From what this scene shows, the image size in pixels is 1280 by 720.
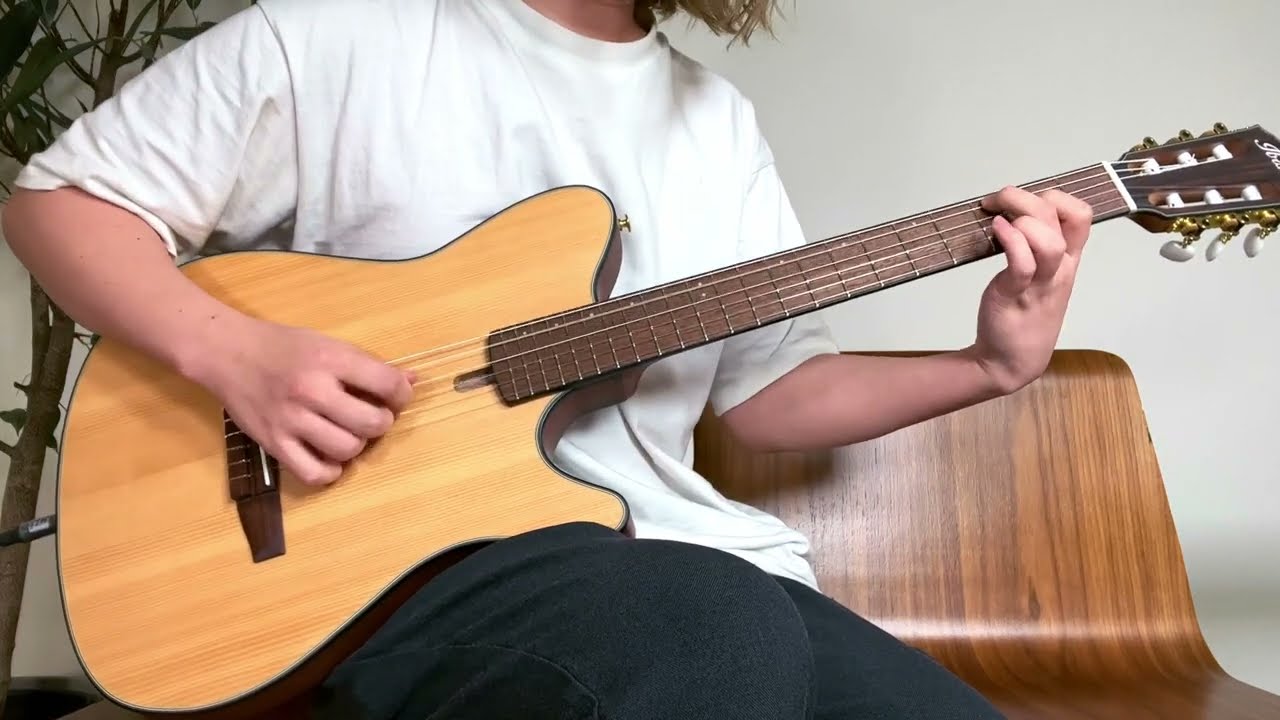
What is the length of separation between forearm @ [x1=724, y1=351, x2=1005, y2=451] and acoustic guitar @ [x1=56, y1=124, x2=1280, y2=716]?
151 millimetres

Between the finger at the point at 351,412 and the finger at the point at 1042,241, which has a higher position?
the finger at the point at 1042,241

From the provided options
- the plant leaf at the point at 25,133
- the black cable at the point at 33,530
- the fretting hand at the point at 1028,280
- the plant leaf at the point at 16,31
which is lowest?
the black cable at the point at 33,530

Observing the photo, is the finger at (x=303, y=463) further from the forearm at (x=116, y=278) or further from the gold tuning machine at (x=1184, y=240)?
the gold tuning machine at (x=1184, y=240)

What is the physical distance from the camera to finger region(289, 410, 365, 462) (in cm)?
64

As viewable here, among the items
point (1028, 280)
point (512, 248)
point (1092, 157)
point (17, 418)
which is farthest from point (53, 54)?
point (1092, 157)

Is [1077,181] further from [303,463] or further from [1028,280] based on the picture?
[303,463]

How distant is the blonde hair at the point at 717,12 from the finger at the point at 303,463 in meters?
0.61

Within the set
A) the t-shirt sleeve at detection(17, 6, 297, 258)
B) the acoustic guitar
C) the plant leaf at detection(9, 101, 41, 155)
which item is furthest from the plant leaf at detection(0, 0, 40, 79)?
the acoustic guitar

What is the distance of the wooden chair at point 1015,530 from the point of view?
98 centimetres

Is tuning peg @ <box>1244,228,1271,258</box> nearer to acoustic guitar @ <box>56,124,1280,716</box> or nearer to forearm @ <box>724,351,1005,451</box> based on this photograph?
acoustic guitar @ <box>56,124,1280,716</box>

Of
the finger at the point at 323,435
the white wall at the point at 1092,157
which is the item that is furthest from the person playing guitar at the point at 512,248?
the white wall at the point at 1092,157

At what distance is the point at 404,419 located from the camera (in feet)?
2.30

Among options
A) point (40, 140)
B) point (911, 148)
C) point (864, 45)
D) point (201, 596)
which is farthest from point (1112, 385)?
point (40, 140)

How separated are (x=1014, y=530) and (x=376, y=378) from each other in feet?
2.51
